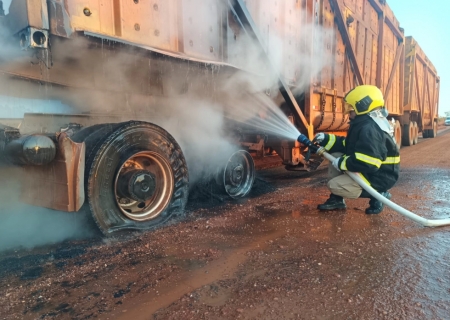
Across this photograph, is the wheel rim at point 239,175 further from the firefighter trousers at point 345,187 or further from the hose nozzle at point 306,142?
the firefighter trousers at point 345,187

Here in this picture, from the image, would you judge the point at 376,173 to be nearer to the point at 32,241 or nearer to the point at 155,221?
the point at 155,221

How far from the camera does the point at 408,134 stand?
14734 millimetres

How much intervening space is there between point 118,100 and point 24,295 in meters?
2.09

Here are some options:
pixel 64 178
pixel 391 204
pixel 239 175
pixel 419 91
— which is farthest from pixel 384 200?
pixel 419 91

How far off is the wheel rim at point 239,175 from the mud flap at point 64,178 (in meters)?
2.25

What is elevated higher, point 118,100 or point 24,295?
point 118,100

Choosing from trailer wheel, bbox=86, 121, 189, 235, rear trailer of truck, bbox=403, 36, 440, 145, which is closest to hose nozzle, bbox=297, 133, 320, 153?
trailer wheel, bbox=86, 121, 189, 235

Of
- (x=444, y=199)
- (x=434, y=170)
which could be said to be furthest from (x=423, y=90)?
(x=444, y=199)

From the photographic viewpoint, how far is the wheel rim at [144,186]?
3.03 m

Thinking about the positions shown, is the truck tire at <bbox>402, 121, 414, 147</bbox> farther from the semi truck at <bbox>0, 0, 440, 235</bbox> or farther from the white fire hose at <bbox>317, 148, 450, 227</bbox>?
the white fire hose at <bbox>317, 148, 450, 227</bbox>

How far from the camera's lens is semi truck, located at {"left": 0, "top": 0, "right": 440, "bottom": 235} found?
2574 millimetres

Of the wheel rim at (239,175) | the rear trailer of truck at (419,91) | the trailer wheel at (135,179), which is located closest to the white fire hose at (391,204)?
the wheel rim at (239,175)

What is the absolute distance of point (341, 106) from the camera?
23.9 ft

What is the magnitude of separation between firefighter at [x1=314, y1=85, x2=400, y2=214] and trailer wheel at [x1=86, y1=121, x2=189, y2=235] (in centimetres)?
190
